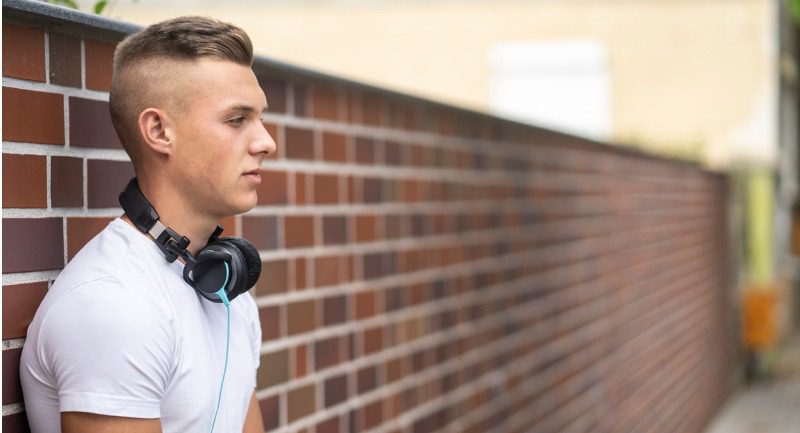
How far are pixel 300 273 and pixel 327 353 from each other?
10.8 inches

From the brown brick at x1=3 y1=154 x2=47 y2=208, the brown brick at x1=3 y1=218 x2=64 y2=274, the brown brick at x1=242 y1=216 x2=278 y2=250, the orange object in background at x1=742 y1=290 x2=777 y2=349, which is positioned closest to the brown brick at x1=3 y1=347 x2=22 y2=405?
the brown brick at x1=3 y1=218 x2=64 y2=274

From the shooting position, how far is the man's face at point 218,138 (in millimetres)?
1910

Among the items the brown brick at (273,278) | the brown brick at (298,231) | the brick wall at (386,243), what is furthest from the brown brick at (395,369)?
the brown brick at (273,278)

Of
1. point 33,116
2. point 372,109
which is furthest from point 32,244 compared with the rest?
point 372,109

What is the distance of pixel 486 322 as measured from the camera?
16.0ft

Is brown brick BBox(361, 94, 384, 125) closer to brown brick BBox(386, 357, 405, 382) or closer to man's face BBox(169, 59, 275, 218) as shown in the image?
brown brick BBox(386, 357, 405, 382)

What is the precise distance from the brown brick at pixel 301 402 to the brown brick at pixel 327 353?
0.07m

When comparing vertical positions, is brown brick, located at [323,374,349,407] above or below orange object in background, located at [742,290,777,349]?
above

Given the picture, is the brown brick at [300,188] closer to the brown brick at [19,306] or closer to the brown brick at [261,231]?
the brown brick at [261,231]

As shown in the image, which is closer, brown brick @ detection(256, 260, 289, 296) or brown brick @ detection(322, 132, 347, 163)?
brown brick @ detection(256, 260, 289, 296)

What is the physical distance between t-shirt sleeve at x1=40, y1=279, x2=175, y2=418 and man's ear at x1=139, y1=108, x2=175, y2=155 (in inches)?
9.0

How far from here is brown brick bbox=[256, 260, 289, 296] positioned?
3.04 m

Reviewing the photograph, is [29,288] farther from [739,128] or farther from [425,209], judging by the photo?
[739,128]

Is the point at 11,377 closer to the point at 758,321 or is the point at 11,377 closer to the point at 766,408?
the point at 766,408
